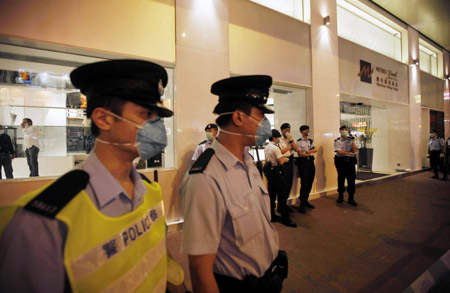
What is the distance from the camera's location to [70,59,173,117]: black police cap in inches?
37.2

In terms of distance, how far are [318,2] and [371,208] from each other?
613cm

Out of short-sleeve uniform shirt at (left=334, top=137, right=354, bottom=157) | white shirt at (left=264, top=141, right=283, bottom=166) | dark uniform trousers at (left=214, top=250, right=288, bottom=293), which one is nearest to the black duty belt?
short-sleeve uniform shirt at (left=334, top=137, right=354, bottom=157)

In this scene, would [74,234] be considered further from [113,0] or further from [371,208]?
[371,208]

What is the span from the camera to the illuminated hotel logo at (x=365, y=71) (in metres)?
7.63

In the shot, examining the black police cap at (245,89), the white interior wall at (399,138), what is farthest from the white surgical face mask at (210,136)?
the white interior wall at (399,138)

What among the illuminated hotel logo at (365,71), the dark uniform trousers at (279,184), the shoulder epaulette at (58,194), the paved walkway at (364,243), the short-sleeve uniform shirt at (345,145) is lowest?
the paved walkway at (364,243)

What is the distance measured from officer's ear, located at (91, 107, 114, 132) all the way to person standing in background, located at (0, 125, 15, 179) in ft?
13.2

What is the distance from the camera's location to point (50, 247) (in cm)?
65

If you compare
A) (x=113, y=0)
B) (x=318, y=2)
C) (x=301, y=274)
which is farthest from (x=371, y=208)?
(x=113, y=0)

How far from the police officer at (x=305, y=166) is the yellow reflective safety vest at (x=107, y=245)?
4.68 metres

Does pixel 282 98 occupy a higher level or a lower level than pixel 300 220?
higher

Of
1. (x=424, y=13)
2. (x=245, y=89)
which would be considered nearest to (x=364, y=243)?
(x=245, y=89)

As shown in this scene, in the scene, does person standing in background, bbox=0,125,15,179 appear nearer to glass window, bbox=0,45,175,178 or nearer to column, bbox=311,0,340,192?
glass window, bbox=0,45,175,178

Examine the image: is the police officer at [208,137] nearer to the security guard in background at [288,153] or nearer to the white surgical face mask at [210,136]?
the white surgical face mask at [210,136]
